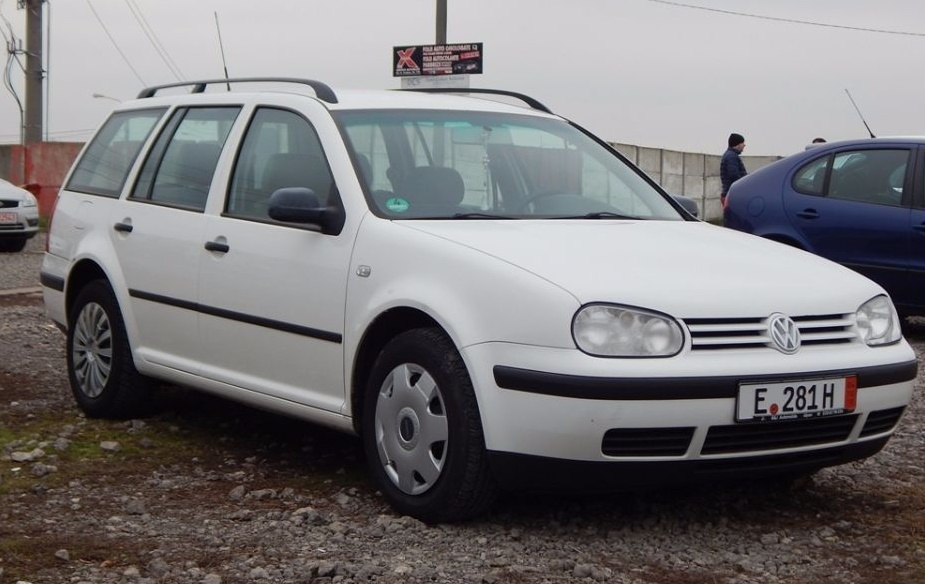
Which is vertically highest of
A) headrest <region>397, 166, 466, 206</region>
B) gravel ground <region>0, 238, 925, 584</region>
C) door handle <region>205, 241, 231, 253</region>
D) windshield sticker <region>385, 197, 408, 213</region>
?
headrest <region>397, 166, 466, 206</region>

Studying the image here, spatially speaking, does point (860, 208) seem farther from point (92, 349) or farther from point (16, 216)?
point (16, 216)

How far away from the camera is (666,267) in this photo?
4.76 meters

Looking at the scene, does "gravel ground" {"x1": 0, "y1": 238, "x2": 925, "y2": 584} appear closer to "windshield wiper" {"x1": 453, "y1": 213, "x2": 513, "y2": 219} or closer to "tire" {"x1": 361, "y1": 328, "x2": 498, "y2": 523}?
"tire" {"x1": 361, "y1": 328, "x2": 498, "y2": 523}

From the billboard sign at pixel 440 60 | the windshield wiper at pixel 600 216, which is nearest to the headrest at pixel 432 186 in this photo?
the windshield wiper at pixel 600 216

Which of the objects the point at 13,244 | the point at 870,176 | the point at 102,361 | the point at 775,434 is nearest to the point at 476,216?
the point at 775,434

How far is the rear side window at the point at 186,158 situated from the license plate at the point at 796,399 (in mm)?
2658

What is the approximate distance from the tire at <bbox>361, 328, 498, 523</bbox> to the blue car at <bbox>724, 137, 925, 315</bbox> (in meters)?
6.13

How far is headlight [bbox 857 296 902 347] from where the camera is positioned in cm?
494

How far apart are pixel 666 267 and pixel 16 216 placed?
15177 mm

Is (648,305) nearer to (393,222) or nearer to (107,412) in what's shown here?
(393,222)

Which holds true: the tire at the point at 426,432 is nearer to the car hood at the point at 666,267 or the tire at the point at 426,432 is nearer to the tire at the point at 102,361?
the car hood at the point at 666,267

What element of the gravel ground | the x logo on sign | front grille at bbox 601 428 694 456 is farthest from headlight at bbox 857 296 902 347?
the x logo on sign

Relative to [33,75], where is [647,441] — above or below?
below

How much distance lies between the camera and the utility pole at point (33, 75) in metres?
27.8
